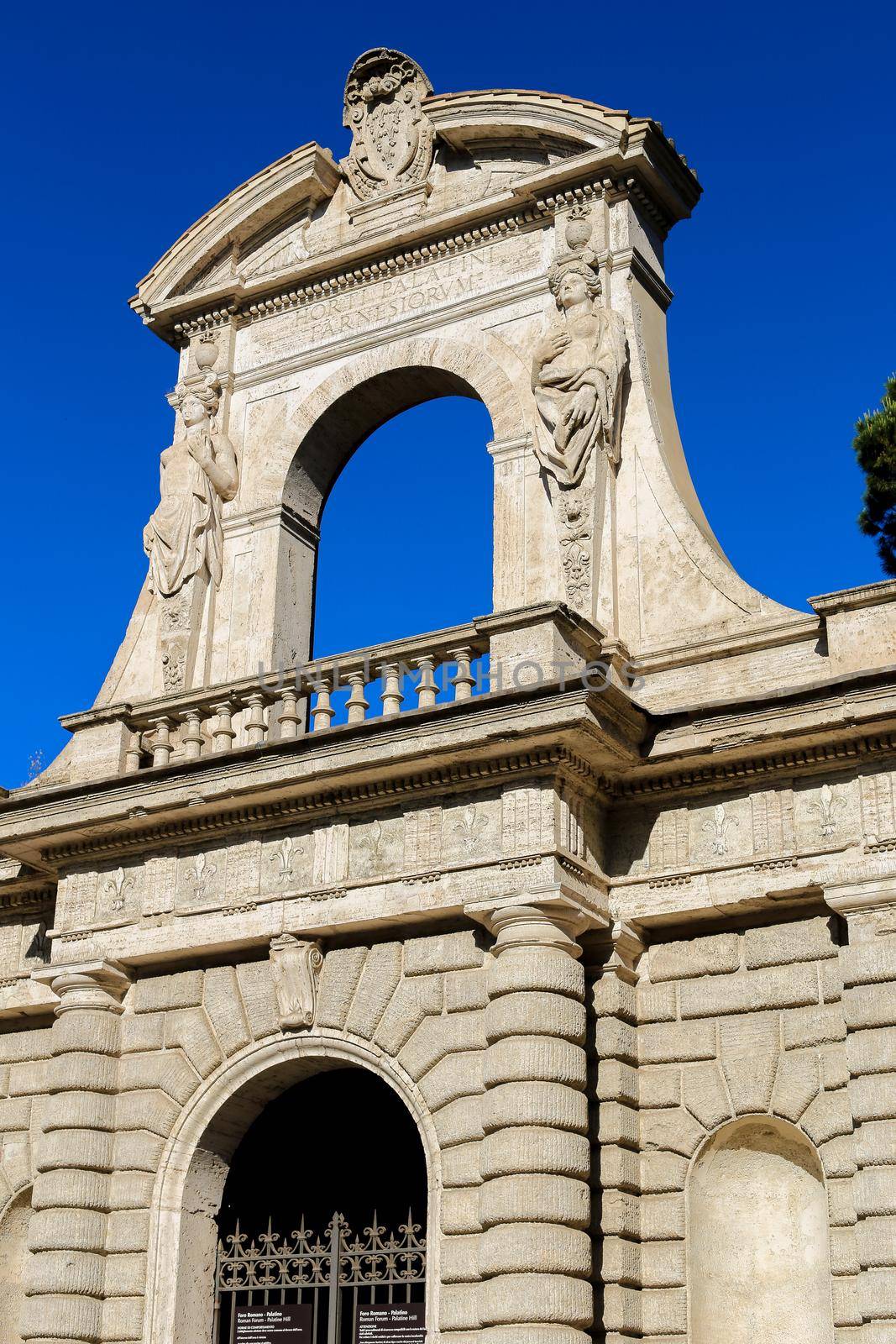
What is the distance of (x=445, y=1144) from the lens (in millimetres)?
12977

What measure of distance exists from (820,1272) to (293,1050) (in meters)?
4.40

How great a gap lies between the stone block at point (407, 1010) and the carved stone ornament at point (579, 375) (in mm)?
4556

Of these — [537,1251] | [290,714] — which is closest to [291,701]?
[290,714]

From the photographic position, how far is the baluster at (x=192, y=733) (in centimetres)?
1509

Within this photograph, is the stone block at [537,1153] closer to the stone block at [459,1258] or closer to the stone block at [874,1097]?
the stone block at [459,1258]

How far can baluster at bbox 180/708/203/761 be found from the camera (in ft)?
49.5

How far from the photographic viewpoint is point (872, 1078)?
469 inches

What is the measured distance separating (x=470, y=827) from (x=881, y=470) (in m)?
8.52

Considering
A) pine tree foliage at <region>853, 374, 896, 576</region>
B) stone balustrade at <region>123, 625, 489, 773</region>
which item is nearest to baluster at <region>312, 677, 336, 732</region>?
stone balustrade at <region>123, 625, 489, 773</region>

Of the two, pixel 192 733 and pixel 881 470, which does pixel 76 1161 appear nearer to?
pixel 192 733

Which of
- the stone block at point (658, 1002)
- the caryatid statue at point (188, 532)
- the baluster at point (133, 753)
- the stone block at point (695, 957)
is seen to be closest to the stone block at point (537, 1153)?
the stone block at point (658, 1002)

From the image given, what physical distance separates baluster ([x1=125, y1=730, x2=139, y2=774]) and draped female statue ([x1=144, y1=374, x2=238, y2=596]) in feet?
6.18

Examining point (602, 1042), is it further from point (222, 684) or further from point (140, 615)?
point (140, 615)

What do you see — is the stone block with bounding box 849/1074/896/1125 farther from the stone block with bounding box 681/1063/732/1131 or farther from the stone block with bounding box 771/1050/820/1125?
the stone block with bounding box 681/1063/732/1131
